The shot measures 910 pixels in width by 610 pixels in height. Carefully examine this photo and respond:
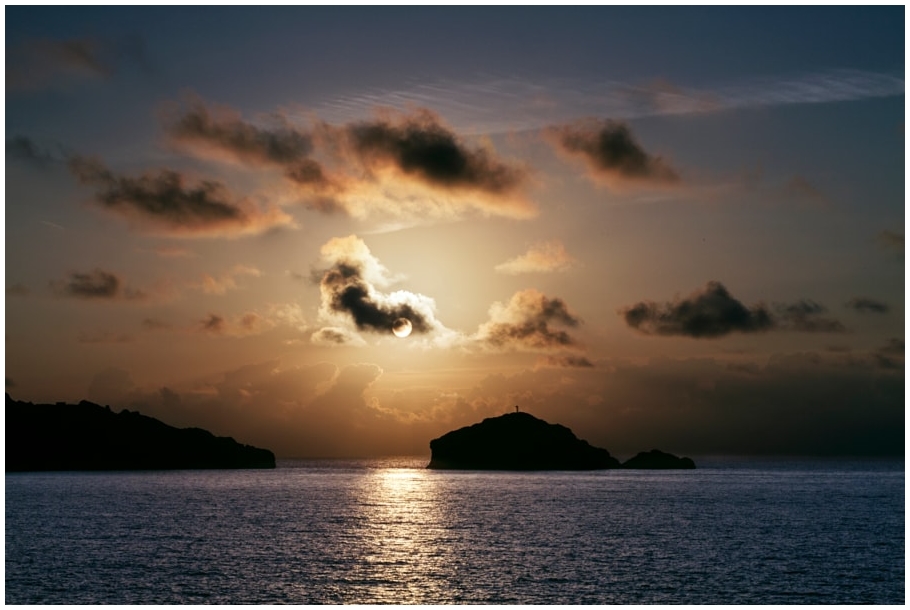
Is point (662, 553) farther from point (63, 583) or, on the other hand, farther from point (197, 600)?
point (63, 583)

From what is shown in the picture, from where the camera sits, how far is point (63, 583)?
72250mm

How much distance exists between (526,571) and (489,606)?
16308mm

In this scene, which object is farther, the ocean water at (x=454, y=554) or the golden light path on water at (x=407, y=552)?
the golden light path on water at (x=407, y=552)

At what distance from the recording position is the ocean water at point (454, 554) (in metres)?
68.8

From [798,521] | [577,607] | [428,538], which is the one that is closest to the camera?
[577,607]

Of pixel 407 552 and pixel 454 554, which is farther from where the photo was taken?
pixel 407 552

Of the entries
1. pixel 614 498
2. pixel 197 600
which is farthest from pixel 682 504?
pixel 197 600

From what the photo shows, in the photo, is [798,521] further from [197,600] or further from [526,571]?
[197,600]

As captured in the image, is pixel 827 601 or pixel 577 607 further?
pixel 827 601

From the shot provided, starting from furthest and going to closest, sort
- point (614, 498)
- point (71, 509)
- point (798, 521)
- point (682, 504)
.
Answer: point (614, 498) < point (682, 504) < point (71, 509) < point (798, 521)

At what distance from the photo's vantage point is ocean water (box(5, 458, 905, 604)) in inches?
2707

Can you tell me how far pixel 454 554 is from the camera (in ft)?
297

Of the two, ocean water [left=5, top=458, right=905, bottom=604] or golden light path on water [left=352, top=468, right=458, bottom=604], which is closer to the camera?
ocean water [left=5, top=458, right=905, bottom=604]

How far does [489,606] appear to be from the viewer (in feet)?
207
